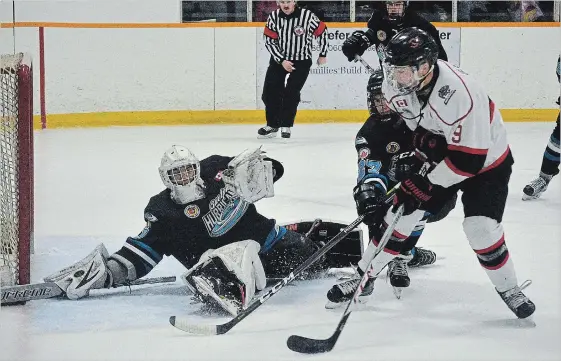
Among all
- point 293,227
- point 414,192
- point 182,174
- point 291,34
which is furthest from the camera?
point 291,34

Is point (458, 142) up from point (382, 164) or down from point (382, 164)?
up

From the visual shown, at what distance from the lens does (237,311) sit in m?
3.00

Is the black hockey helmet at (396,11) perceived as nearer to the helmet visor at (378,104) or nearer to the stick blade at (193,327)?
the helmet visor at (378,104)

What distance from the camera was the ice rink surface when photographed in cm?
274

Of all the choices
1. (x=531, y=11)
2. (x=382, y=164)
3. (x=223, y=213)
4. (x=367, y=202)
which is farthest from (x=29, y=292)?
(x=531, y=11)

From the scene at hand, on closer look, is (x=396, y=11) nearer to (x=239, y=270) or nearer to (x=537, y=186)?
Answer: (x=537, y=186)

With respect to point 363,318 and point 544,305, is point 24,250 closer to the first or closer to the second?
point 363,318

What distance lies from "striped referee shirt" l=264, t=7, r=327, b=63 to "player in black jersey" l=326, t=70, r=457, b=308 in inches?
174

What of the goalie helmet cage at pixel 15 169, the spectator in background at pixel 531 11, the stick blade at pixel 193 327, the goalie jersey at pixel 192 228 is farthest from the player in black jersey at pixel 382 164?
the spectator in background at pixel 531 11

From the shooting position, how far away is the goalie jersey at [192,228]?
3.21 meters

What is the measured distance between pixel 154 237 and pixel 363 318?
71 cm

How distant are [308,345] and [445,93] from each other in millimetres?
754

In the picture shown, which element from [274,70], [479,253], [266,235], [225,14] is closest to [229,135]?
[274,70]

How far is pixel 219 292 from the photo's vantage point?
302 centimetres
